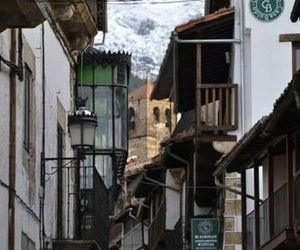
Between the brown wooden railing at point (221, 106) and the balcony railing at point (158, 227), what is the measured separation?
13.9m

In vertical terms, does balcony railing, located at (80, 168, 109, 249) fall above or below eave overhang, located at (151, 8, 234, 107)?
below

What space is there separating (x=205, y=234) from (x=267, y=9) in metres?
5.53

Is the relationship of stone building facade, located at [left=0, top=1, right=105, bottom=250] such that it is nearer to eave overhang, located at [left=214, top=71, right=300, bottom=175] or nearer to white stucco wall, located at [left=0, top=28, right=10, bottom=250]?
white stucco wall, located at [left=0, top=28, right=10, bottom=250]

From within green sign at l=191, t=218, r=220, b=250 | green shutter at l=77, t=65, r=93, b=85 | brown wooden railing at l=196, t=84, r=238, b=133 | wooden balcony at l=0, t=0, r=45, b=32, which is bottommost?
green sign at l=191, t=218, r=220, b=250

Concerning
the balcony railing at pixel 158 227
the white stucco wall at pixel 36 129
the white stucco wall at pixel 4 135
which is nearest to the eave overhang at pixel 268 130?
the white stucco wall at pixel 36 129

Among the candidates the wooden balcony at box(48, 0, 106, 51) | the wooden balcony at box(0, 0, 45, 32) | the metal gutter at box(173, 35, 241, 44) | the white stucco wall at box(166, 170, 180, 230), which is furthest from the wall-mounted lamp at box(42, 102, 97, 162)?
the white stucco wall at box(166, 170, 180, 230)

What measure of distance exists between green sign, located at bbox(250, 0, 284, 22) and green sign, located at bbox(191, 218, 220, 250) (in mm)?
4990

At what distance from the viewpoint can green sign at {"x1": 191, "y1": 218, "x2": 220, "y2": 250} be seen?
2702 cm

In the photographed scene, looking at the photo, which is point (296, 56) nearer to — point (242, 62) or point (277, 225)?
point (242, 62)

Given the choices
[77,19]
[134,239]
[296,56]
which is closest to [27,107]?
[77,19]

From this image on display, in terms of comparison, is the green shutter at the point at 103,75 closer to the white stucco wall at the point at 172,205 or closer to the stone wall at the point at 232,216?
the stone wall at the point at 232,216

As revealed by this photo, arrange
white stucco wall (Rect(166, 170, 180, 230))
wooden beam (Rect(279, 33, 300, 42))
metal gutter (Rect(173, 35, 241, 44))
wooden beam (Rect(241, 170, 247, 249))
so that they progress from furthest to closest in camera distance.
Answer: white stucco wall (Rect(166, 170, 180, 230))
metal gutter (Rect(173, 35, 241, 44))
wooden beam (Rect(279, 33, 300, 42))
wooden beam (Rect(241, 170, 247, 249))

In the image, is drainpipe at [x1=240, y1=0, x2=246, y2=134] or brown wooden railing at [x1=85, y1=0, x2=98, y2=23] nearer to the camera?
brown wooden railing at [x1=85, y1=0, x2=98, y2=23]

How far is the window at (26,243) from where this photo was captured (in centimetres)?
1734
